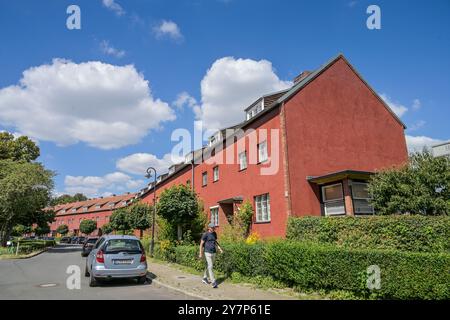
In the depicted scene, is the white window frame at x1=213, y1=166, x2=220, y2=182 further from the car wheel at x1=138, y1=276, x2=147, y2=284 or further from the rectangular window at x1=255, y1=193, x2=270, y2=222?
the car wheel at x1=138, y1=276, x2=147, y2=284

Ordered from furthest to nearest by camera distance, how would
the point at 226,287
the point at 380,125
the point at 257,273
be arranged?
the point at 380,125 → the point at 257,273 → the point at 226,287

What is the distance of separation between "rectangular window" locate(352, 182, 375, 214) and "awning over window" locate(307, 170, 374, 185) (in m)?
0.52

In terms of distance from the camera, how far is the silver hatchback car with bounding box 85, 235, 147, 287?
32.7 ft

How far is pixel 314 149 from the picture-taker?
15547 mm

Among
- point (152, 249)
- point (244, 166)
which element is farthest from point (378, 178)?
point (152, 249)

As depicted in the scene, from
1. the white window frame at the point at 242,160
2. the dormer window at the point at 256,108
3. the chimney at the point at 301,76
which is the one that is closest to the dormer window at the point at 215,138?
the dormer window at the point at 256,108

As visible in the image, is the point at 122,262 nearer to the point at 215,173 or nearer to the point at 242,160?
the point at 242,160

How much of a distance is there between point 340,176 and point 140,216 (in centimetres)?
2417

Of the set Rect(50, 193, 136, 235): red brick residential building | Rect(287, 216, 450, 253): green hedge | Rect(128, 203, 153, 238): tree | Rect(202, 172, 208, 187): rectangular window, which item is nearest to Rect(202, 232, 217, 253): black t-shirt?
Rect(287, 216, 450, 253): green hedge

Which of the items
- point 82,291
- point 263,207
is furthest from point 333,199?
point 82,291

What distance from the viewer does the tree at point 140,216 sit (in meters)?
32.4

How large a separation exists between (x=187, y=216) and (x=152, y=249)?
4954mm
